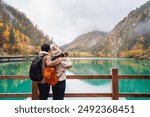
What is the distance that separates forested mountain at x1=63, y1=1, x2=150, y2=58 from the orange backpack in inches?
659

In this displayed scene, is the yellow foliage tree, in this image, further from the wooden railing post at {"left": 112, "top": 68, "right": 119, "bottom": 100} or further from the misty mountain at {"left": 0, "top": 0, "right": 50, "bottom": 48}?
the wooden railing post at {"left": 112, "top": 68, "right": 119, "bottom": 100}

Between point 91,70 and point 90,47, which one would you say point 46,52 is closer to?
point 90,47

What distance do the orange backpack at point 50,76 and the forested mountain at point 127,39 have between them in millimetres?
16743

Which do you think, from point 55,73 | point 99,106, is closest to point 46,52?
point 55,73

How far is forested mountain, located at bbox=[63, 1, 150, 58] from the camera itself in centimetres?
2195

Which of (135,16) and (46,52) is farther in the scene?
(135,16)

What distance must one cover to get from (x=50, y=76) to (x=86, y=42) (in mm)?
17659

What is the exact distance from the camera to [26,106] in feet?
15.3

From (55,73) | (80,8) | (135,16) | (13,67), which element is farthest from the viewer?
(135,16)

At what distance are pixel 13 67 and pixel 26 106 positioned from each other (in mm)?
15385

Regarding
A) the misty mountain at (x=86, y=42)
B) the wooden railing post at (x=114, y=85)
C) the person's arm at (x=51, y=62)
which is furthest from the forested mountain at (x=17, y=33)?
the person's arm at (x=51, y=62)

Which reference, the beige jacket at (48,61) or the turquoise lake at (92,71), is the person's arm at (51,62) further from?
the turquoise lake at (92,71)

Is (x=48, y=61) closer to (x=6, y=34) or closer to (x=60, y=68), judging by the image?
(x=60, y=68)

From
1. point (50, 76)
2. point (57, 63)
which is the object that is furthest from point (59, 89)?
point (57, 63)
